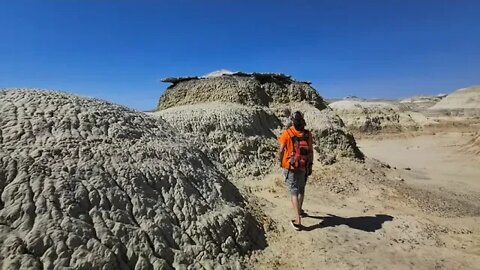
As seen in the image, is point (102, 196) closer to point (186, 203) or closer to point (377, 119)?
point (186, 203)

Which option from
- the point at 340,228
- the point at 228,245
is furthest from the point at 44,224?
the point at 340,228

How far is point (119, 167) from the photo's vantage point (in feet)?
15.7

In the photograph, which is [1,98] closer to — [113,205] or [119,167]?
[119,167]

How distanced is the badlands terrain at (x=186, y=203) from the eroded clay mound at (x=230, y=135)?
0.04m

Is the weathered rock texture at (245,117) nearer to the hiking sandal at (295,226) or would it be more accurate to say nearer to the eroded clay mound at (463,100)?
the hiking sandal at (295,226)

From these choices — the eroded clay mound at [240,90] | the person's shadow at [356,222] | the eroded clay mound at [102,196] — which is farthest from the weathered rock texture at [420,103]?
the eroded clay mound at [102,196]

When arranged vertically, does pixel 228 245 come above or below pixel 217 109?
below

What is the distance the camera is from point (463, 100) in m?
45.0

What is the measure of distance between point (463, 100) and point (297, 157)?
47.0 meters

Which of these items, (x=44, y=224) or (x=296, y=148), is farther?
(x=296, y=148)

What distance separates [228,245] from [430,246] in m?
3.19

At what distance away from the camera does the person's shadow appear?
20.3 ft

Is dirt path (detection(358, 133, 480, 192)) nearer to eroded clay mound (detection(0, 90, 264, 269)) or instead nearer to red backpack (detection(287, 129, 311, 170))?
red backpack (detection(287, 129, 311, 170))

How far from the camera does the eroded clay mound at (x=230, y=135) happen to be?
352 inches
